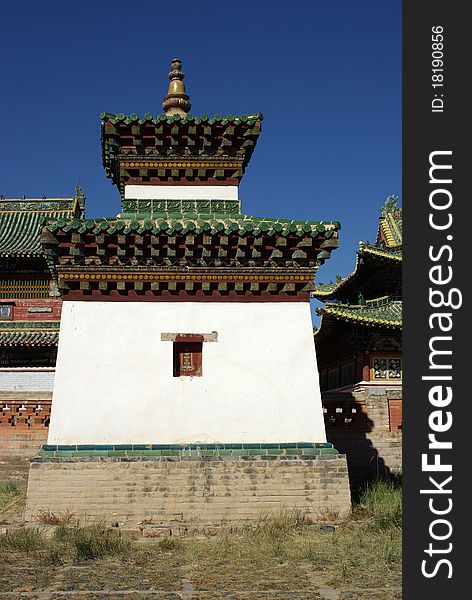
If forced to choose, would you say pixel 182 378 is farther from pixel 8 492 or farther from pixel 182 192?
pixel 8 492

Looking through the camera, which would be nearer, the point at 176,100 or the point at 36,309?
the point at 176,100

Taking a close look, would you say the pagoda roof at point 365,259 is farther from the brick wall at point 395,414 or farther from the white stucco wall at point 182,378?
the white stucco wall at point 182,378

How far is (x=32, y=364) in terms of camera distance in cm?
2873

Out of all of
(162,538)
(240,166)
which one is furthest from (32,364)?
(162,538)

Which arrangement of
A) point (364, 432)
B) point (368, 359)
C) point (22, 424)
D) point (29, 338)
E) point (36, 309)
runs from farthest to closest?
point (36, 309) → point (29, 338) → point (368, 359) → point (364, 432) → point (22, 424)

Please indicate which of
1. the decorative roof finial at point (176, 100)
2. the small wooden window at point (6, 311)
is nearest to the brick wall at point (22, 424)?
the decorative roof finial at point (176, 100)

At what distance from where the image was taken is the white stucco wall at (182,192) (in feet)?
49.2

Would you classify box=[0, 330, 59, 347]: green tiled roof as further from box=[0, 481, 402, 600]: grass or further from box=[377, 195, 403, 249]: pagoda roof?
box=[0, 481, 402, 600]: grass

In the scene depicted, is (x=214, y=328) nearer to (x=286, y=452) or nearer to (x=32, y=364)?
(x=286, y=452)

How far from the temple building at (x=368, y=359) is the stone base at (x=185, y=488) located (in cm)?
567

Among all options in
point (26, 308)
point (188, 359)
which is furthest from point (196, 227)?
point (26, 308)

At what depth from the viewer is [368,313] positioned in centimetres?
2152

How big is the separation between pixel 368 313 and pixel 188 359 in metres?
9.76

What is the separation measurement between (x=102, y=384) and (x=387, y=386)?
10.8 metres
